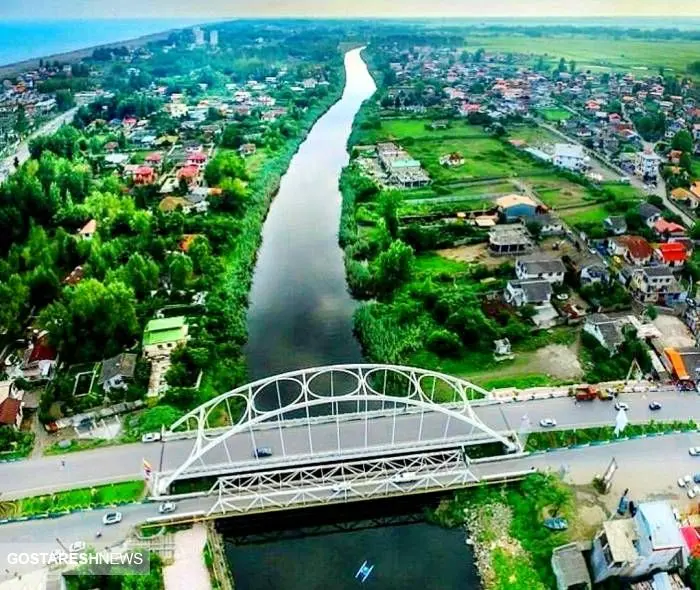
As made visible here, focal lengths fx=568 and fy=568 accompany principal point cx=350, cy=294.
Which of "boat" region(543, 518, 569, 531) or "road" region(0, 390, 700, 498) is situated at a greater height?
"road" region(0, 390, 700, 498)

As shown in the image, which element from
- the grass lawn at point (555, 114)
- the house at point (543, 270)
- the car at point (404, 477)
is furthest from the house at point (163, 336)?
the grass lawn at point (555, 114)

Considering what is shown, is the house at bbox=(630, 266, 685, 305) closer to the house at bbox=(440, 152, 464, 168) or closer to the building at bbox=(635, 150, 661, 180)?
the building at bbox=(635, 150, 661, 180)

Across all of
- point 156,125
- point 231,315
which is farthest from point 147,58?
point 231,315

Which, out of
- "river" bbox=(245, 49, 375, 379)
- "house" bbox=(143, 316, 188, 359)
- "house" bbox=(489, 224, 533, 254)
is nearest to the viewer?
"house" bbox=(143, 316, 188, 359)

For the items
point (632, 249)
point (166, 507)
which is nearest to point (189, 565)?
point (166, 507)

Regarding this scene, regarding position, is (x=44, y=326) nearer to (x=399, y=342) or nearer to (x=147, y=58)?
(x=399, y=342)

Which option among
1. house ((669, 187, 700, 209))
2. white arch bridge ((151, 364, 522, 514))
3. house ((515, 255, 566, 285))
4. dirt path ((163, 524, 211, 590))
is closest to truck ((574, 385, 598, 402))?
white arch bridge ((151, 364, 522, 514))

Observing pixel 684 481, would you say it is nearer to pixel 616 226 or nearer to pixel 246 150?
pixel 616 226
